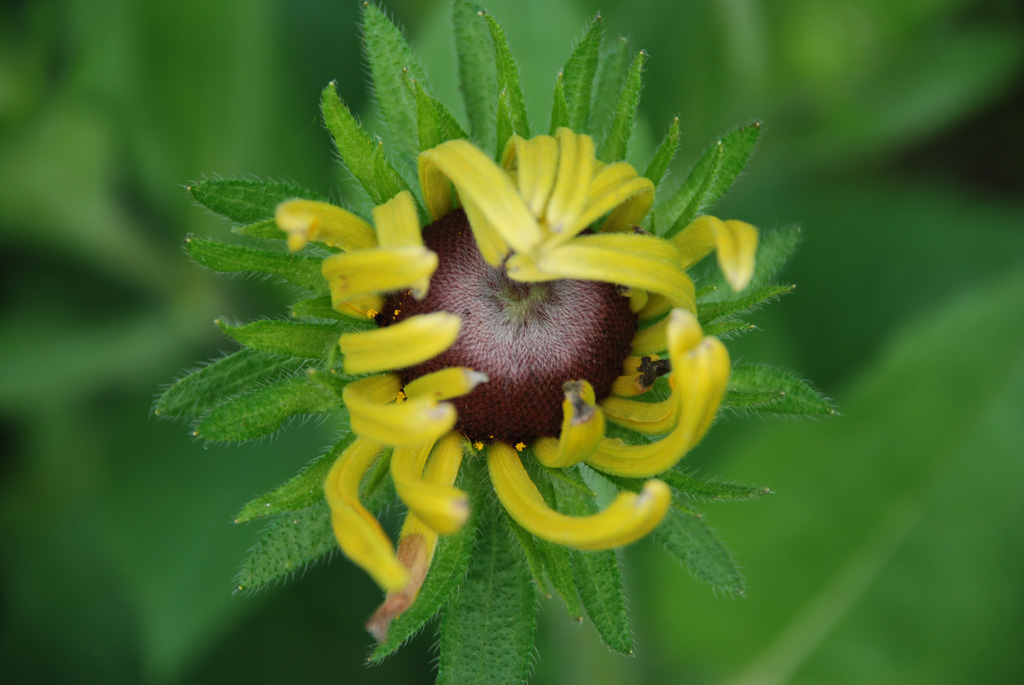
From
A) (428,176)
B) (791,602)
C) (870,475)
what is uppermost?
(428,176)

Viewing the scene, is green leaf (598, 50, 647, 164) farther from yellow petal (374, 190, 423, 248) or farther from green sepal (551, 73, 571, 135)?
yellow petal (374, 190, 423, 248)

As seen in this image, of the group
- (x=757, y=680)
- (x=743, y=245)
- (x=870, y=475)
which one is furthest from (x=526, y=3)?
(x=757, y=680)

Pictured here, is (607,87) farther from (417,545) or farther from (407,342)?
(417,545)

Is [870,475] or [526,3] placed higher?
[526,3]

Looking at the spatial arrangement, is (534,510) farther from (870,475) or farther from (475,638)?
(870,475)

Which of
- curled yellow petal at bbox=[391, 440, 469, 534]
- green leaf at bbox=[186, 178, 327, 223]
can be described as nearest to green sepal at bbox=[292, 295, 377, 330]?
green leaf at bbox=[186, 178, 327, 223]
